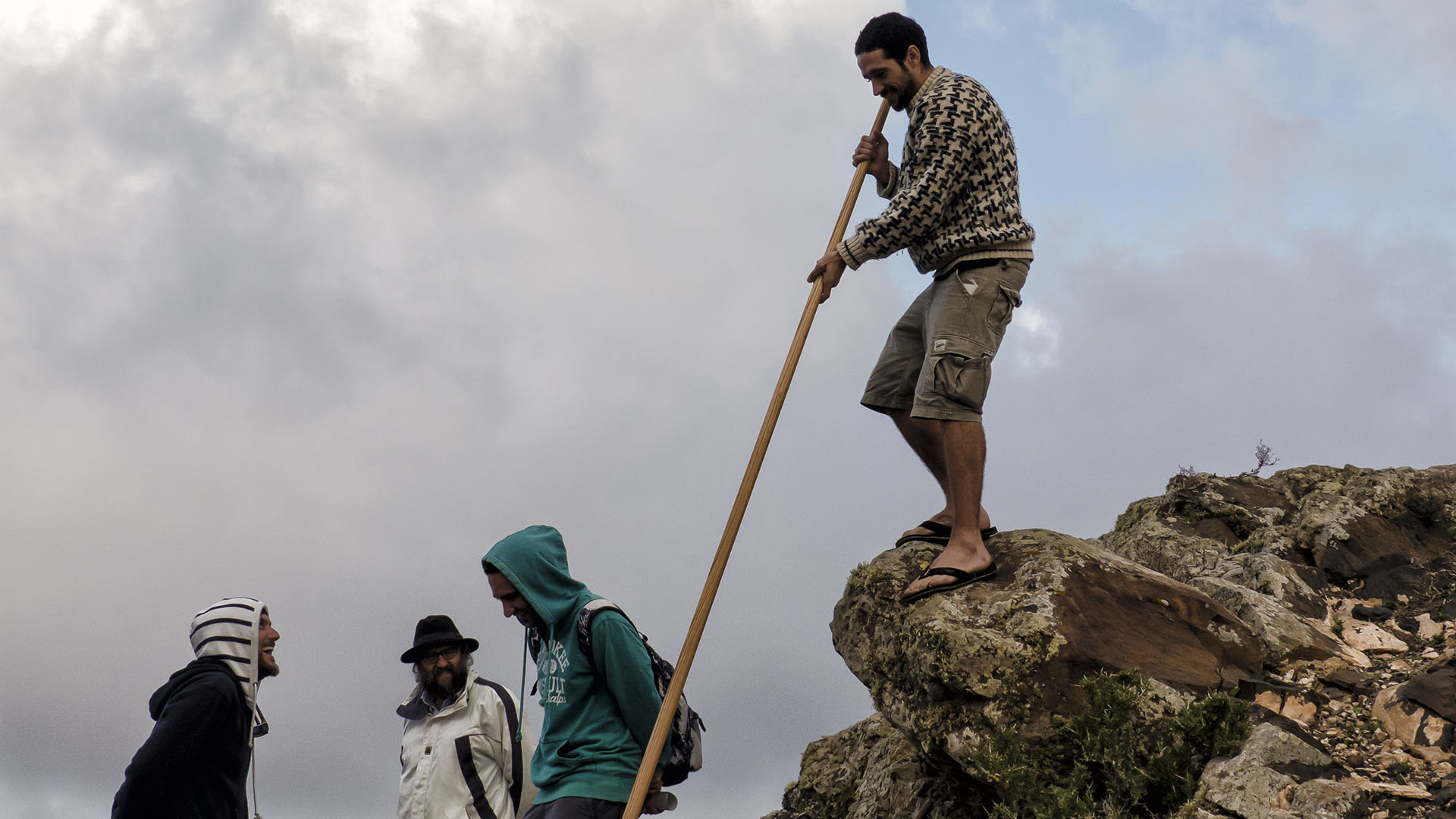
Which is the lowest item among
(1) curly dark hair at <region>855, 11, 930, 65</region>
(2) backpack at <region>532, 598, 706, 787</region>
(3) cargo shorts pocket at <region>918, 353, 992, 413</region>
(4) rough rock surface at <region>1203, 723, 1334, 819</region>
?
(4) rough rock surface at <region>1203, 723, 1334, 819</region>

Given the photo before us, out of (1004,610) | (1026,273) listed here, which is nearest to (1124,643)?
(1004,610)

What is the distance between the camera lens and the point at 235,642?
6188mm

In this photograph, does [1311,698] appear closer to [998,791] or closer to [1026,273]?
[998,791]

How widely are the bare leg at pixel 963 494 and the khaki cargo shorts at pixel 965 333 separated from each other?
0.11 metres

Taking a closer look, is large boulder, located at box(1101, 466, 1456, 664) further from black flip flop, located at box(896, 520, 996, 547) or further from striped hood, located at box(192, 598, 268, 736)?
striped hood, located at box(192, 598, 268, 736)

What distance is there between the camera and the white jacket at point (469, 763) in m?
6.69

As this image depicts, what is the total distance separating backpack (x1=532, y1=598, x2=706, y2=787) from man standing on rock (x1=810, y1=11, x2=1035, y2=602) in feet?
7.21

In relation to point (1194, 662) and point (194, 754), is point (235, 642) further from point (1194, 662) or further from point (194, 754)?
point (1194, 662)

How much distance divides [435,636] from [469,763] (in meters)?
0.79

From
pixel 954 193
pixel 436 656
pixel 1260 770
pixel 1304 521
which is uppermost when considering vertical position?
pixel 954 193

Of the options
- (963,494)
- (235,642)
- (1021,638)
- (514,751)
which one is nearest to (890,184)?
(963,494)

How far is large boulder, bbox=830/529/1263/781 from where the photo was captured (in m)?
6.82

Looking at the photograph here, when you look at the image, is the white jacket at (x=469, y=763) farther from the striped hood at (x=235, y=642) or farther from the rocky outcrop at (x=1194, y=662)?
the rocky outcrop at (x=1194, y=662)

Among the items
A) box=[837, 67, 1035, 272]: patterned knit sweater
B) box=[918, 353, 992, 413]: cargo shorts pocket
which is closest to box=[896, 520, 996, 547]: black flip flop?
box=[918, 353, 992, 413]: cargo shorts pocket
